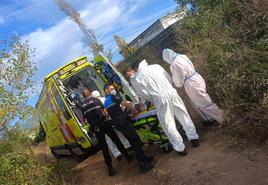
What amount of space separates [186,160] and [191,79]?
161 cm

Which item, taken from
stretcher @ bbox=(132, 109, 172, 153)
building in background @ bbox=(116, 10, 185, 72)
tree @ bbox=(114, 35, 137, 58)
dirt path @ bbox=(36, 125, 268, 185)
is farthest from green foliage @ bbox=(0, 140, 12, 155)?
tree @ bbox=(114, 35, 137, 58)

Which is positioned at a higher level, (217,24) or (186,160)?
(217,24)

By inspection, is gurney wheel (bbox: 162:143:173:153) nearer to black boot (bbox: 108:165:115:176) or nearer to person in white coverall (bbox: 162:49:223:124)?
person in white coverall (bbox: 162:49:223:124)

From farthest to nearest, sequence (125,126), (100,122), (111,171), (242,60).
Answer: (111,171)
(100,122)
(125,126)
(242,60)

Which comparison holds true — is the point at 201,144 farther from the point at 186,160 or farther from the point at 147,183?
the point at 147,183

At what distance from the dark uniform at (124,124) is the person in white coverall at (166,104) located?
606 mm

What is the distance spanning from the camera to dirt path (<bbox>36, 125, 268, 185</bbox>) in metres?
5.32

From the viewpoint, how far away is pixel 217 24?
8.38 m

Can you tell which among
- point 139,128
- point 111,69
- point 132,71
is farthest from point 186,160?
point 111,69

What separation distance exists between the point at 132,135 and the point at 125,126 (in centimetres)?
22

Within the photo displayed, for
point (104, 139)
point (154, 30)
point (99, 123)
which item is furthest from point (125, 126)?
point (154, 30)

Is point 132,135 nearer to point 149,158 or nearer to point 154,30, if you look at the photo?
point 149,158

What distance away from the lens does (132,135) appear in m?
7.40

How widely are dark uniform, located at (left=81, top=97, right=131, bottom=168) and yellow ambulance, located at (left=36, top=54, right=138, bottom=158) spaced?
1180 millimetres
